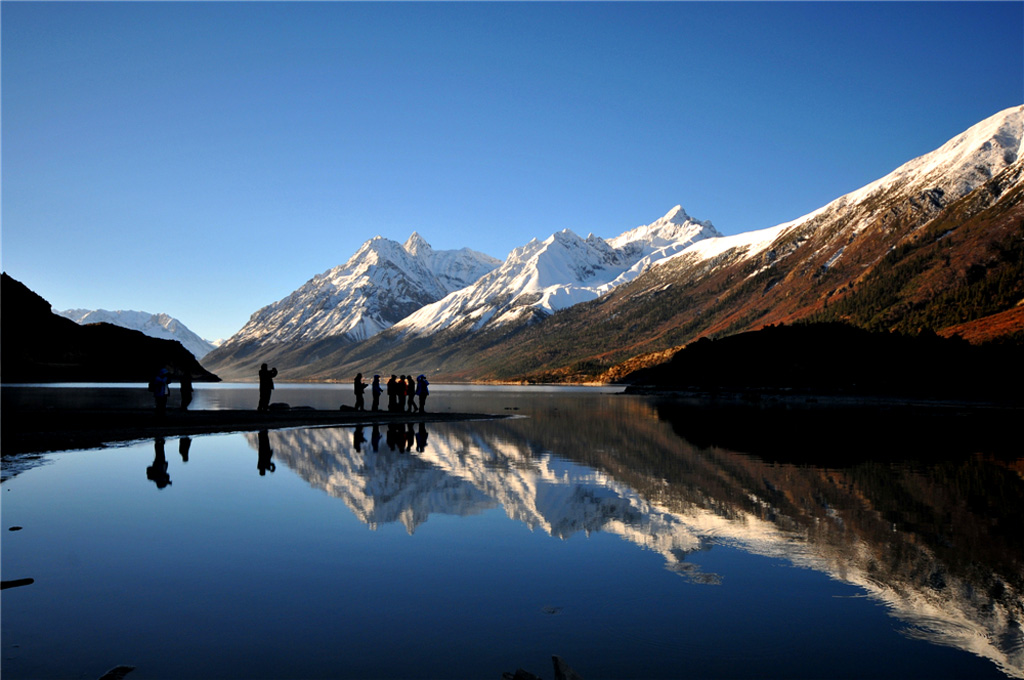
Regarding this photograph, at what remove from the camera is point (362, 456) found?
30.7 m

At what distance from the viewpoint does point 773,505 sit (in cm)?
1973

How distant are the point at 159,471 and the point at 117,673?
1904 centimetres

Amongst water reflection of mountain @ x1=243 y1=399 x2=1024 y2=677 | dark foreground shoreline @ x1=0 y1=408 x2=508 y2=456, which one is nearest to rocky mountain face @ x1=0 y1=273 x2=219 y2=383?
dark foreground shoreline @ x1=0 y1=408 x2=508 y2=456

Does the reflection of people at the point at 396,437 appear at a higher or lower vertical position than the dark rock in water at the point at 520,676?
higher

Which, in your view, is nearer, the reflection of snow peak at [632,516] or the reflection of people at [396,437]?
the reflection of snow peak at [632,516]

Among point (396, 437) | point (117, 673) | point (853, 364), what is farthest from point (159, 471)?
point (853, 364)

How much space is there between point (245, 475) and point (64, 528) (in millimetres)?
9166

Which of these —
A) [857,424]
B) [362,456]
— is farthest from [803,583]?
[857,424]

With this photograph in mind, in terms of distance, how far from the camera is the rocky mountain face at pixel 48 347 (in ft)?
499

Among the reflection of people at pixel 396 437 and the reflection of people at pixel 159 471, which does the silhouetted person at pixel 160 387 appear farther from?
the reflection of people at pixel 396 437

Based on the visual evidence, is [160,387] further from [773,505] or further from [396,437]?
[773,505]

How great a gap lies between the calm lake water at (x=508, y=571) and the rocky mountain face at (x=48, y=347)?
15173cm

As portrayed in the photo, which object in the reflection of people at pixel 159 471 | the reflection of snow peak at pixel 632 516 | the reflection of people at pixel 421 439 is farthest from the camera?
the reflection of people at pixel 421 439

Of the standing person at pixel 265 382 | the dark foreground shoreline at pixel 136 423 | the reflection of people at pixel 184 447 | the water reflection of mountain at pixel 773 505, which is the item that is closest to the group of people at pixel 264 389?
the standing person at pixel 265 382
